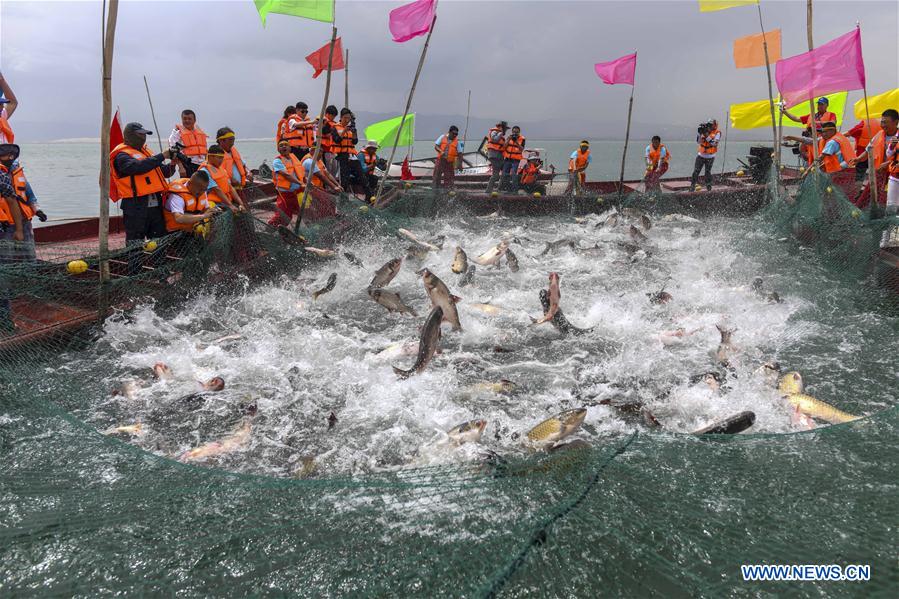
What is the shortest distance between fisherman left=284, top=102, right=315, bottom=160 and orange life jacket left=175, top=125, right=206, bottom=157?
2.66 metres

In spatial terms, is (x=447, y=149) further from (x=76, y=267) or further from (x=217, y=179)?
(x=76, y=267)

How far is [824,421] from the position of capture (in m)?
5.16

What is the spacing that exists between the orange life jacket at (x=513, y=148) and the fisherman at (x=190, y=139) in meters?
9.82

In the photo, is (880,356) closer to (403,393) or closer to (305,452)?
(403,393)

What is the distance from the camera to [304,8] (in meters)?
9.54

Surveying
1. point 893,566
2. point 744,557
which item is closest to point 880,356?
point 893,566

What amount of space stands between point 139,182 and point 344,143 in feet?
26.0

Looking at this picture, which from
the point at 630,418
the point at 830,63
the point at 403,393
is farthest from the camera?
the point at 830,63

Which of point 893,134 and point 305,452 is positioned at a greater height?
point 893,134

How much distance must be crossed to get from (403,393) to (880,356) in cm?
581

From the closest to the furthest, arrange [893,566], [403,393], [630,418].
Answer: [893,566]
[630,418]
[403,393]

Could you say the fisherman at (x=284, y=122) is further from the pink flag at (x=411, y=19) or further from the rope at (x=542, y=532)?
the rope at (x=542, y=532)

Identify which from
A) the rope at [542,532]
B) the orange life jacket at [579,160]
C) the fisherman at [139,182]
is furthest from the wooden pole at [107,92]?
the orange life jacket at [579,160]

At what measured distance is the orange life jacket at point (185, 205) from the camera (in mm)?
8055
